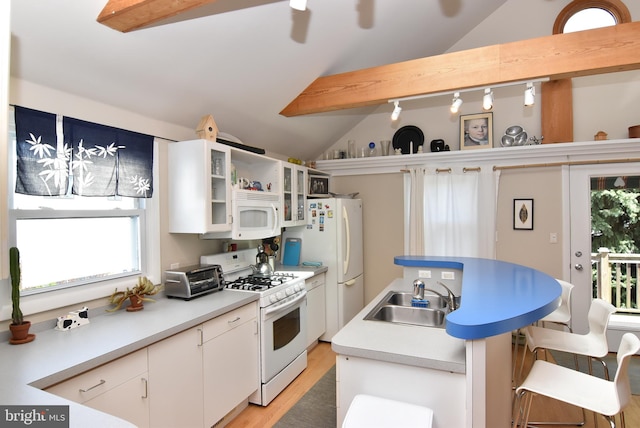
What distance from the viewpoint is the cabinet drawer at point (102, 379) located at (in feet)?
4.78

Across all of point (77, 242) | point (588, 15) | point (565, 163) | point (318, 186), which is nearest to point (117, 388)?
point (77, 242)

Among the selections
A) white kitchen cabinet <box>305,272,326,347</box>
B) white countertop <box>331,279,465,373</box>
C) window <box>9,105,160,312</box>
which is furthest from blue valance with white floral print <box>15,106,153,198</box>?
Answer: white kitchen cabinet <box>305,272,326,347</box>

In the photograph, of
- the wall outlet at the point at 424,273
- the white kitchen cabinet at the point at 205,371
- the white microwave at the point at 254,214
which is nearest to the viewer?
the white kitchen cabinet at the point at 205,371

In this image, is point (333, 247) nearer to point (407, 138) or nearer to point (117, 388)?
point (407, 138)

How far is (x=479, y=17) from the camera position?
3.91m

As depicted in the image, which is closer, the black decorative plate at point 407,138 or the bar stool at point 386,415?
the bar stool at point 386,415

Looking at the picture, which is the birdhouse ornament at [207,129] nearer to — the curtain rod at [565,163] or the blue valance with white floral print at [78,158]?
the blue valance with white floral print at [78,158]

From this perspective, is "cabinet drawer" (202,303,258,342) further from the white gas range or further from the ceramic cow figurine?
the ceramic cow figurine

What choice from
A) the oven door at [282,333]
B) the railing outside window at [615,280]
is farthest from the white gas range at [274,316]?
the railing outside window at [615,280]

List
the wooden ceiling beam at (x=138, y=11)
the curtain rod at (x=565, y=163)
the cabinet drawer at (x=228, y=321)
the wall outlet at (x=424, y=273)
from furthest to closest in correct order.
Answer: the curtain rod at (x=565, y=163) → the wall outlet at (x=424, y=273) → the cabinet drawer at (x=228, y=321) → the wooden ceiling beam at (x=138, y=11)

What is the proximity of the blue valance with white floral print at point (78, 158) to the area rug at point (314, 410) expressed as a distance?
193 cm

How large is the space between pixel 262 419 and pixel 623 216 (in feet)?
13.4

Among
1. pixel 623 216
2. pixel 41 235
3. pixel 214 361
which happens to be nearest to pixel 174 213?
pixel 41 235

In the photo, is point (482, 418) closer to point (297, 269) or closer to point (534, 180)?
point (297, 269)
